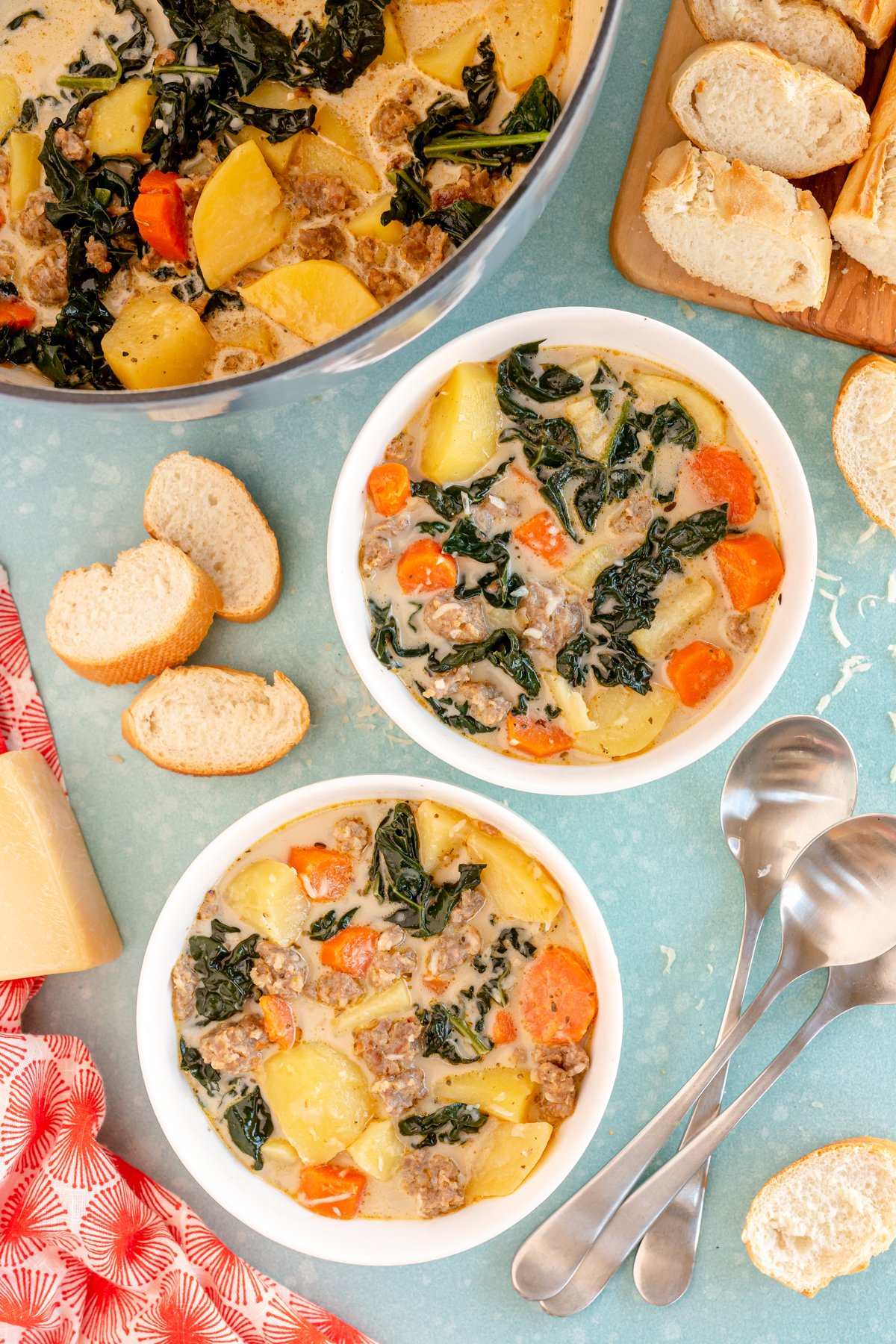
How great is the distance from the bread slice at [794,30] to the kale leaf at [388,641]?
1512 millimetres

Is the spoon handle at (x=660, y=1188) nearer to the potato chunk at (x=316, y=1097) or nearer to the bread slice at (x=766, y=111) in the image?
the potato chunk at (x=316, y=1097)

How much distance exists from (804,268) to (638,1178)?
2.29 metres

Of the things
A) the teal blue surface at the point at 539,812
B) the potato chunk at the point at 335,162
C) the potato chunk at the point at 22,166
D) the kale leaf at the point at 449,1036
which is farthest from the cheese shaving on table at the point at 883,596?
the potato chunk at the point at 22,166

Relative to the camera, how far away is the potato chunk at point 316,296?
7.45ft

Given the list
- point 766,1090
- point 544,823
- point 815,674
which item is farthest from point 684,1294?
point 815,674

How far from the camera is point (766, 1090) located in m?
2.67

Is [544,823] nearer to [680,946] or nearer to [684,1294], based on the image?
[680,946]

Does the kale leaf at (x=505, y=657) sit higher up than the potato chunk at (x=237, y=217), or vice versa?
the potato chunk at (x=237, y=217)

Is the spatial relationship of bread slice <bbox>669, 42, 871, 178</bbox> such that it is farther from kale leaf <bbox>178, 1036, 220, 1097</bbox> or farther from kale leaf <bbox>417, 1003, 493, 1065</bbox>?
kale leaf <bbox>178, 1036, 220, 1097</bbox>

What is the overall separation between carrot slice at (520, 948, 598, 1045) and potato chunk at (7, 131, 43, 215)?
2.15m

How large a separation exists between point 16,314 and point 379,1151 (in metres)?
2.15

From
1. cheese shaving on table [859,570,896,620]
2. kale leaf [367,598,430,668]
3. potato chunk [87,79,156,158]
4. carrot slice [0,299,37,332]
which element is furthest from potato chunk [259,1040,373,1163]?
potato chunk [87,79,156,158]

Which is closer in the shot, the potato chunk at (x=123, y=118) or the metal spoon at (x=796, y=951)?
the potato chunk at (x=123, y=118)

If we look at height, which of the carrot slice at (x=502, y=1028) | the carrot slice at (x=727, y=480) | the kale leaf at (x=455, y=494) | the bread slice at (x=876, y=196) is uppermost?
the bread slice at (x=876, y=196)
